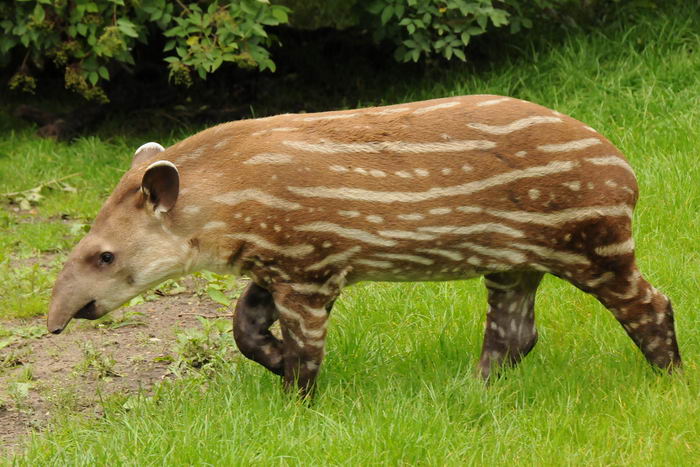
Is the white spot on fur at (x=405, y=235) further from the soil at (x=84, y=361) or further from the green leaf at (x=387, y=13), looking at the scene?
the green leaf at (x=387, y=13)

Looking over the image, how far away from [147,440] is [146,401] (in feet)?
1.83

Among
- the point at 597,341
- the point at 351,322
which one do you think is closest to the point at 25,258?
the point at 351,322

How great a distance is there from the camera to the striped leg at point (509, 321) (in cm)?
502

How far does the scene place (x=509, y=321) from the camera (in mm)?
5039

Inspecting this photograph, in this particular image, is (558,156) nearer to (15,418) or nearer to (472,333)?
(472,333)

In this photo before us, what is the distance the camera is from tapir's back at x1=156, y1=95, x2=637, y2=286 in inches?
175

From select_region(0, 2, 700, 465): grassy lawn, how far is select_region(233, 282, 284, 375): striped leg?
136mm

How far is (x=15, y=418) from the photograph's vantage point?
5.11m

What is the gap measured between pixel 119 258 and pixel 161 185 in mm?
380

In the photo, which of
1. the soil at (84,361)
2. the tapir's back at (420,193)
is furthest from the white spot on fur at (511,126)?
the soil at (84,361)

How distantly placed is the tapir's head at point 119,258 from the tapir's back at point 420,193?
0.19 metres

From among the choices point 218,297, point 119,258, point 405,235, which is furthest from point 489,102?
point 218,297

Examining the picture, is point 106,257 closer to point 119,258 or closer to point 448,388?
point 119,258

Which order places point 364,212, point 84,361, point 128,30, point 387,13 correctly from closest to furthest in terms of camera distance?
point 364,212
point 84,361
point 128,30
point 387,13
